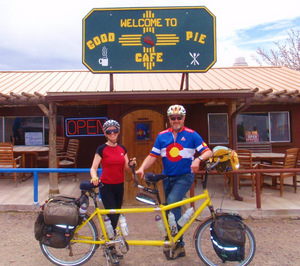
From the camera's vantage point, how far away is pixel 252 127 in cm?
938

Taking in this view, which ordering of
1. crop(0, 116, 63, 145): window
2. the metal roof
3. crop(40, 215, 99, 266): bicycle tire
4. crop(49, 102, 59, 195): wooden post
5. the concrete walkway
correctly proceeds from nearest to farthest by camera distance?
crop(40, 215, 99, 266): bicycle tire, the concrete walkway, crop(49, 102, 59, 195): wooden post, the metal roof, crop(0, 116, 63, 145): window

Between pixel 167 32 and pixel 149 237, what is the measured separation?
14.1 ft

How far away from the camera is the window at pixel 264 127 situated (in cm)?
936

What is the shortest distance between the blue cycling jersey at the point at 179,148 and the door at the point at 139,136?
241 centimetres

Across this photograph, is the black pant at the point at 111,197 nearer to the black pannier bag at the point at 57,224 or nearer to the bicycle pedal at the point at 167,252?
the black pannier bag at the point at 57,224

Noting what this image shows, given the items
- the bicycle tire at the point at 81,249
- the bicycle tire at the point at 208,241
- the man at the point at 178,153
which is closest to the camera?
the bicycle tire at the point at 208,241

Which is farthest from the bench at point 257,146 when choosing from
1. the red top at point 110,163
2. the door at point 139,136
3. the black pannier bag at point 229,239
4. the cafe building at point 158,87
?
the red top at point 110,163

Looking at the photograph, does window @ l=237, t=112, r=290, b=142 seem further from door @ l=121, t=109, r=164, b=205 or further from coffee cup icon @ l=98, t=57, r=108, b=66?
coffee cup icon @ l=98, t=57, r=108, b=66

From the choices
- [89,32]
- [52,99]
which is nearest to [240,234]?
[52,99]

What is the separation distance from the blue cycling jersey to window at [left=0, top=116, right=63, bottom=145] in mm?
6825

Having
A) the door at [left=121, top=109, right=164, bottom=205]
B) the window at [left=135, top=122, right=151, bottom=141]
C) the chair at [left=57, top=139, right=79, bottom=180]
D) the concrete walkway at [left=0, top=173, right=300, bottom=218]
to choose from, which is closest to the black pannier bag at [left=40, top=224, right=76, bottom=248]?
the concrete walkway at [left=0, top=173, right=300, bottom=218]

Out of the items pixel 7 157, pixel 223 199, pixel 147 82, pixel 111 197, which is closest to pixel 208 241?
pixel 111 197

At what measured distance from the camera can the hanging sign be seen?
604 centimetres

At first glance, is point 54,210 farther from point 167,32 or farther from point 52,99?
point 167,32
